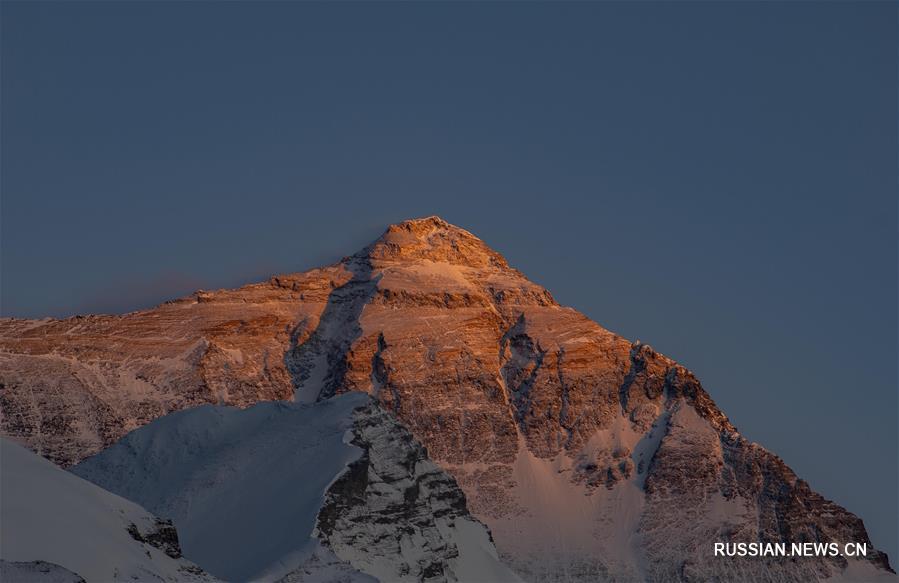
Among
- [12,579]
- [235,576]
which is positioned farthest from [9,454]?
[235,576]

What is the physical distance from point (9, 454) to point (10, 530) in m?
13.7

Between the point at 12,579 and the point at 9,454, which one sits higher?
the point at 9,454

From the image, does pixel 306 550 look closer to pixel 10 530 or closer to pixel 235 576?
pixel 235 576

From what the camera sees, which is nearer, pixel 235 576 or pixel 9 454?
pixel 9 454

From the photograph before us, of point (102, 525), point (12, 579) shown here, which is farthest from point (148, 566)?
point (12, 579)

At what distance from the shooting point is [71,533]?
155250mm

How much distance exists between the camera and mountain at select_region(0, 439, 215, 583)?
148 meters

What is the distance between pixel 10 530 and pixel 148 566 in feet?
41.8

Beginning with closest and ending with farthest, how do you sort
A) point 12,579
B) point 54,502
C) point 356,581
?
point 12,579
point 54,502
point 356,581

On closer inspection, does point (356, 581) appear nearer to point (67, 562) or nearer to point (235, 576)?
point (235, 576)

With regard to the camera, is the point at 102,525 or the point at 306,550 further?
the point at 306,550

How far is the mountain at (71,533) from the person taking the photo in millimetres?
148000

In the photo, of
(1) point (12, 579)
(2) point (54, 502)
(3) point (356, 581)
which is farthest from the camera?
(3) point (356, 581)

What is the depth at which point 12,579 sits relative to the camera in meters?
144
